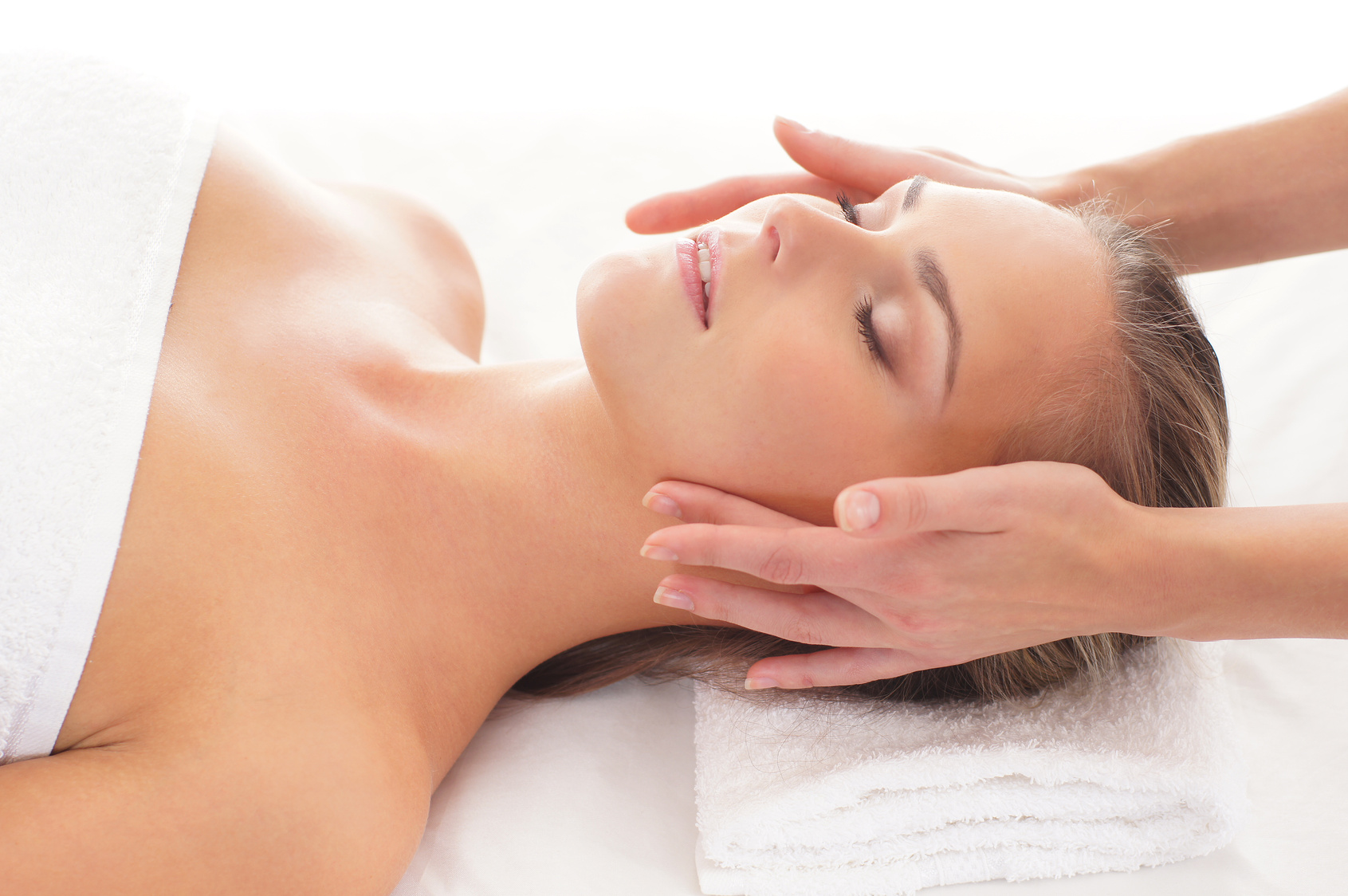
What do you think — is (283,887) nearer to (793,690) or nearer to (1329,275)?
(793,690)

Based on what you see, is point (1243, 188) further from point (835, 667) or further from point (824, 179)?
point (835, 667)

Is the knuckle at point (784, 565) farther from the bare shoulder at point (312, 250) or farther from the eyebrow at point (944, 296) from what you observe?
the bare shoulder at point (312, 250)

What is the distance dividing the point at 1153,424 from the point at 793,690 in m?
0.58

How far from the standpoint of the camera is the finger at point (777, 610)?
3.71 feet

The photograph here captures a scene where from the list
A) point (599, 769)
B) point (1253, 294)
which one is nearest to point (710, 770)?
point (599, 769)

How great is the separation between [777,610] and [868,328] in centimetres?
34

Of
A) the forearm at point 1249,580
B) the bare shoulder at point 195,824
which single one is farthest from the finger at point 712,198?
the bare shoulder at point 195,824

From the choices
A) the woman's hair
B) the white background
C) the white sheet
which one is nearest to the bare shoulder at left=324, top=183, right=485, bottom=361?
the white sheet

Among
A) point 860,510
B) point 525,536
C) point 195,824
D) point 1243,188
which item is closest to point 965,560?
point 860,510

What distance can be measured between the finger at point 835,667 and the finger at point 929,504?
22cm

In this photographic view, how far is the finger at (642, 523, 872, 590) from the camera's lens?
1037 mm

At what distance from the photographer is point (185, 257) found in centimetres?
138

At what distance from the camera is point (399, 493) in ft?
4.31

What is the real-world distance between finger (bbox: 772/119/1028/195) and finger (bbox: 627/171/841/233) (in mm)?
66
